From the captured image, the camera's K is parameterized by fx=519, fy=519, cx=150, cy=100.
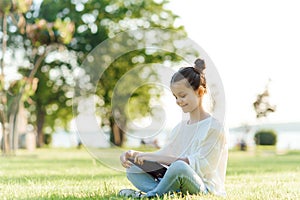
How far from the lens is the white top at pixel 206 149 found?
4266 millimetres

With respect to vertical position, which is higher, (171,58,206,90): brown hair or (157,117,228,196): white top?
(171,58,206,90): brown hair

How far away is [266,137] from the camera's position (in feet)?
117

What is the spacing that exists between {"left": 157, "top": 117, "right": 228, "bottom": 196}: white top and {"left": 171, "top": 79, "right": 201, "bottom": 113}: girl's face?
19 cm

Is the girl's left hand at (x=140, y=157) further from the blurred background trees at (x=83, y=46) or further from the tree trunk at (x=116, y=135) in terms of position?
the tree trunk at (x=116, y=135)

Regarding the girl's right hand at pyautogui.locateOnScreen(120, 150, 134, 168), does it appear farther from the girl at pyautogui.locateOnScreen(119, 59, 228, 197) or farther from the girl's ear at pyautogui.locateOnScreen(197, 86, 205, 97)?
the girl's ear at pyautogui.locateOnScreen(197, 86, 205, 97)

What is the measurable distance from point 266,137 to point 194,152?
106 feet

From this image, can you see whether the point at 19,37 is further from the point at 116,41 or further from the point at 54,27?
the point at 54,27

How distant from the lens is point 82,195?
4.82 m

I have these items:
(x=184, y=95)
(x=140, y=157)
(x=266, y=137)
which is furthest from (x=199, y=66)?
(x=266, y=137)

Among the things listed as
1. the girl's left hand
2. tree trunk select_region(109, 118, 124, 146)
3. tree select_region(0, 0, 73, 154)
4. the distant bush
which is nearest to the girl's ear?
the girl's left hand

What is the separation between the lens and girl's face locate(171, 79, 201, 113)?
13.9 ft

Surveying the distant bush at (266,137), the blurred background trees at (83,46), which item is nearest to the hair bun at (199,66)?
the blurred background trees at (83,46)

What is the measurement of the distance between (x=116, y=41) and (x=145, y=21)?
257 cm

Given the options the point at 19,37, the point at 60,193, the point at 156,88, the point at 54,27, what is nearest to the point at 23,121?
the point at 19,37
